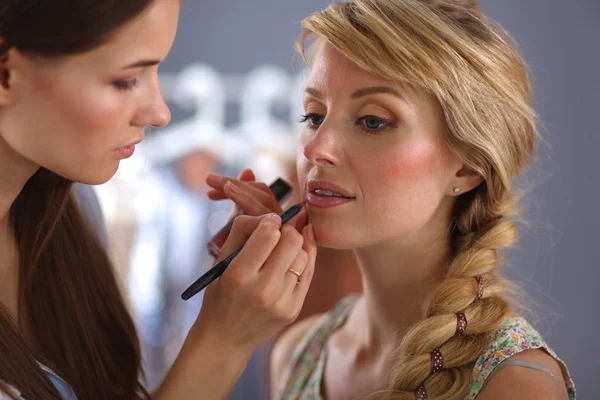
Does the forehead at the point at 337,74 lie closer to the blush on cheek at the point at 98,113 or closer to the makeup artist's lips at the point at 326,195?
the makeup artist's lips at the point at 326,195

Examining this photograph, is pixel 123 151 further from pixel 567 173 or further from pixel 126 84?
pixel 567 173

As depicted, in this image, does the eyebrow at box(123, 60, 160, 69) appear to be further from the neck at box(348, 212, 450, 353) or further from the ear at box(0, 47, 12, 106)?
the neck at box(348, 212, 450, 353)

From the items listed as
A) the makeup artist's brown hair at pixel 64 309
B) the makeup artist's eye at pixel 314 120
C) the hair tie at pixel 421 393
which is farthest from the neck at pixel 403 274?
the makeup artist's brown hair at pixel 64 309

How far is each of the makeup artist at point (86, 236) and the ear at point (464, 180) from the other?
0.27m

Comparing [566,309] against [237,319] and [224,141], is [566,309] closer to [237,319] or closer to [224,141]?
[224,141]

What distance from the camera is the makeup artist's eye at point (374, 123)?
1028 mm

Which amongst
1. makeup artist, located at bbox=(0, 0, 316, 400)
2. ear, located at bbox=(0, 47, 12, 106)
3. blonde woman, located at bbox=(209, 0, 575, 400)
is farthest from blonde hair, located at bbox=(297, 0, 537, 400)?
ear, located at bbox=(0, 47, 12, 106)

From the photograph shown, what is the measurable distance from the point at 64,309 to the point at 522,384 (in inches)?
27.8

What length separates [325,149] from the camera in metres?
1.03

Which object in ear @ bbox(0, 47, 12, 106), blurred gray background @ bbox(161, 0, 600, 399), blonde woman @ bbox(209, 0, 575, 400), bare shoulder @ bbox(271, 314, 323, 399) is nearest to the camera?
ear @ bbox(0, 47, 12, 106)

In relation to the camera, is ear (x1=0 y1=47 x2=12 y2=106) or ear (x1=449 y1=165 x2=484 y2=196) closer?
ear (x1=0 y1=47 x2=12 y2=106)

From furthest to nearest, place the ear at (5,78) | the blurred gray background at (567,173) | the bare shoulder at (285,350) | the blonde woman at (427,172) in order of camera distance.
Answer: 1. the blurred gray background at (567,173)
2. the bare shoulder at (285,350)
3. the blonde woman at (427,172)
4. the ear at (5,78)

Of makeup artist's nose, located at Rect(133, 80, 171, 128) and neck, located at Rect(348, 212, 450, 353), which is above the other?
makeup artist's nose, located at Rect(133, 80, 171, 128)

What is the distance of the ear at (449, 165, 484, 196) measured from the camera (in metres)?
1.11
